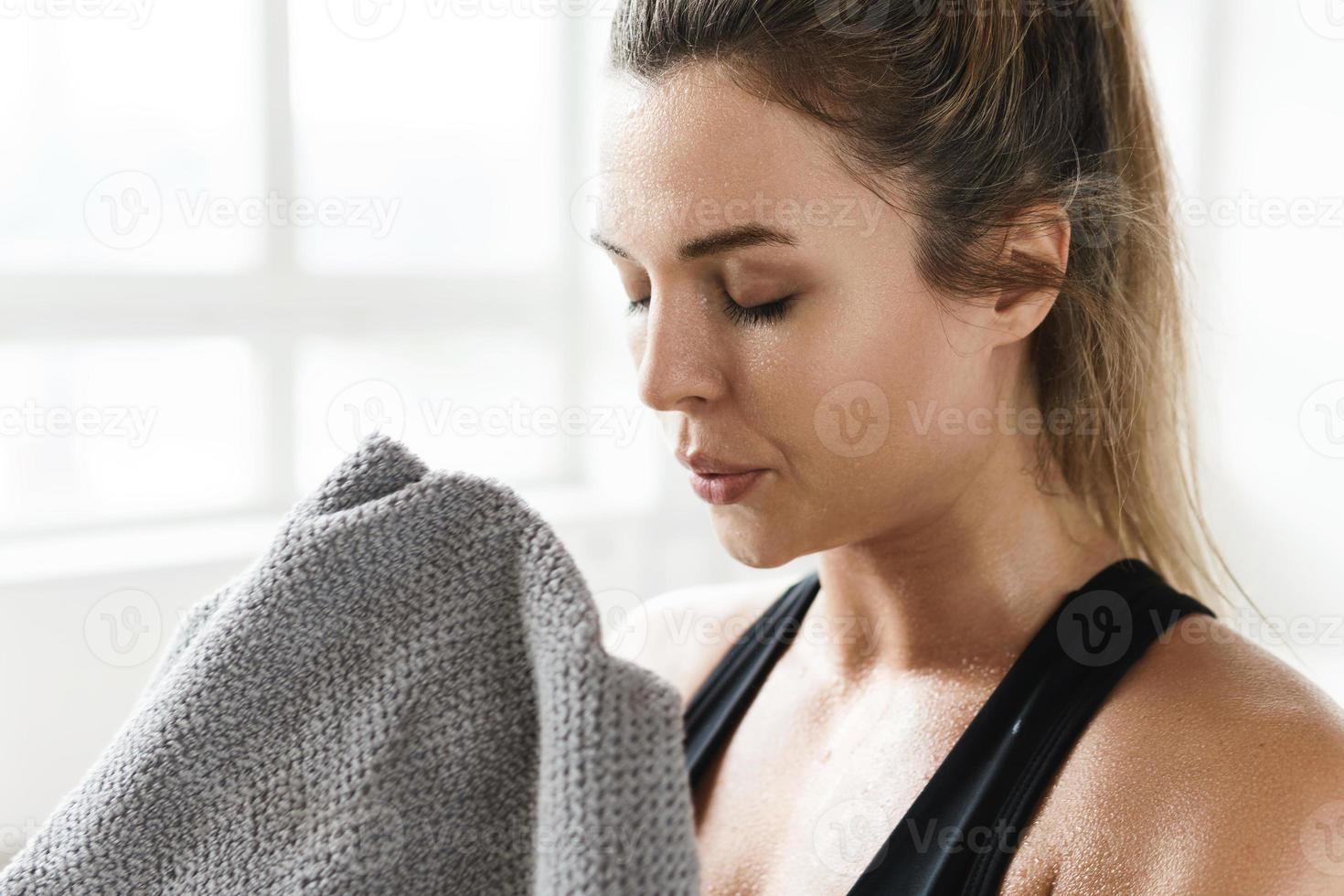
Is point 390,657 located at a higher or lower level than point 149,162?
lower

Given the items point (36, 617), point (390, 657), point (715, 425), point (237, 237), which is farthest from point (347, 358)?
point (390, 657)

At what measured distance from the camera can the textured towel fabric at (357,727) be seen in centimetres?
59

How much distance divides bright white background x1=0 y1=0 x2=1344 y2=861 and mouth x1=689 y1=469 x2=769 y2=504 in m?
0.74

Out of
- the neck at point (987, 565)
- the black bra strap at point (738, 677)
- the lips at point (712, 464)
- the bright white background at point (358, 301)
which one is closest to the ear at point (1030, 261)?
the neck at point (987, 565)

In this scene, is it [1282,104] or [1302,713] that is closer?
[1302,713]

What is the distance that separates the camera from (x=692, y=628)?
3.81 feet

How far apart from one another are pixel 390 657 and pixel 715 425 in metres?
0.30

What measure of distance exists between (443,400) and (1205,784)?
5.07 ft

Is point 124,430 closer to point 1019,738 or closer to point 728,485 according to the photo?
point 728,485

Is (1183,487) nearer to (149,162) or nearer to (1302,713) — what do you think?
(1302,713)

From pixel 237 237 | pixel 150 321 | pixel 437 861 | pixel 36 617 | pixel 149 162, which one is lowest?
pixel 36 617

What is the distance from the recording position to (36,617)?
1495 millimetres

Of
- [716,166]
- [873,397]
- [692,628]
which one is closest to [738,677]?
[692,628]

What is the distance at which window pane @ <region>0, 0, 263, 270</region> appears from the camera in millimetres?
1511
